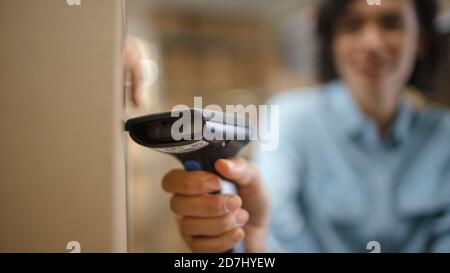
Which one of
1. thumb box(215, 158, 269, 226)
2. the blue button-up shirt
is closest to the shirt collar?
the blue button-up shirt

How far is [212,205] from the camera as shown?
0.33m

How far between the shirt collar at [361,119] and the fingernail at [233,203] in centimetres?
54

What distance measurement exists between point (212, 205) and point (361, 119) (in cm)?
57

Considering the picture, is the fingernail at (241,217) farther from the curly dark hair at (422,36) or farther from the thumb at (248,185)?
the curly dark hair at (422,36)

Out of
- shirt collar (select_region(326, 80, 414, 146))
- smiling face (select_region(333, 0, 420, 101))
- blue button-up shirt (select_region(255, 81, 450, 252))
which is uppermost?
smiling face (select_region(333, 0, 420, 101))

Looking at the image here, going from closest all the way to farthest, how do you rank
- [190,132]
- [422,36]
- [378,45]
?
1. [190,132]
2. [378,45]
3. [422,36]

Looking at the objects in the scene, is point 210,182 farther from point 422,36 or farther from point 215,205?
point 422,36

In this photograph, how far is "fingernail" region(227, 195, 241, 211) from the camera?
327 millimetres

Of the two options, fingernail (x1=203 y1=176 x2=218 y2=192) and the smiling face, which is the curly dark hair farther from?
fingernail (x1=203 y1=176 x2=218 y2=192)

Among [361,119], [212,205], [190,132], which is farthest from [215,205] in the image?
[361,119]

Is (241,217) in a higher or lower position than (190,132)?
Result: lower

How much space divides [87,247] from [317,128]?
72 centimetres

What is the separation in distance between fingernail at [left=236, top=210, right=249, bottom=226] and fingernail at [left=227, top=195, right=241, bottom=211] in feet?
0.03

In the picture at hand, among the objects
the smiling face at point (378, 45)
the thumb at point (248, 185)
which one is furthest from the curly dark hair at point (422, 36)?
the thumb at point (248, 185)
